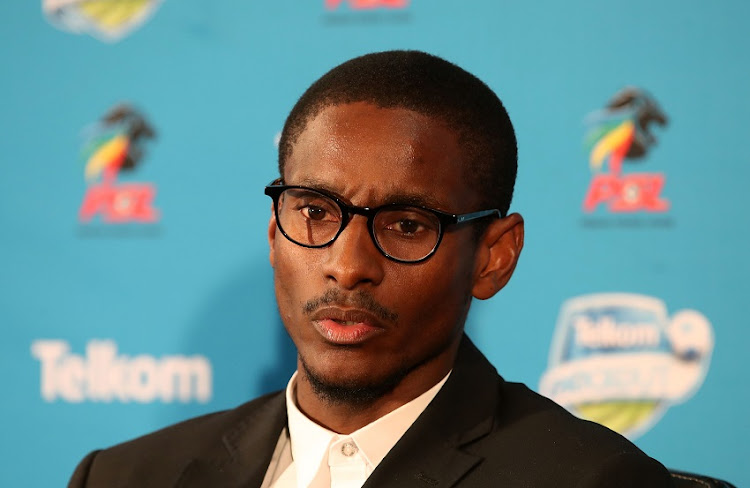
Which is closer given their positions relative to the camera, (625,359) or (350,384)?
(350,384)

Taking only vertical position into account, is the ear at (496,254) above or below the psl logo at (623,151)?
below

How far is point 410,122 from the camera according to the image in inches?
57.4

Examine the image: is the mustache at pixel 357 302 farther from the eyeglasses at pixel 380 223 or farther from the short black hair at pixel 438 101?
the short black hair at pixel 438 101

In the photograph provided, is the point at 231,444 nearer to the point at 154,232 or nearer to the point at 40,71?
the point at 154,232

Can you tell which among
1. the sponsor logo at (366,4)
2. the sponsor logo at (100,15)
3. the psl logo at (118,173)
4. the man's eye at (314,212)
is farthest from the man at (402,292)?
the sponsor logo at (100,15)

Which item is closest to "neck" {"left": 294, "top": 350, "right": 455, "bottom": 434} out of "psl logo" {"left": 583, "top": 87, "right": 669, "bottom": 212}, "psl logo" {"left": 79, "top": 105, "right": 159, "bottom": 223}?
"psl logo" {"left": 583, "top": 87, "right": 669, "bottom": 212}

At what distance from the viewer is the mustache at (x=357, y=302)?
1.40 m

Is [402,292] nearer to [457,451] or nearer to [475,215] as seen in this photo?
[475,215]

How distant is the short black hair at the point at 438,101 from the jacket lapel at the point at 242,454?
48cm

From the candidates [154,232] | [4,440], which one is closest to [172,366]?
[154,232]

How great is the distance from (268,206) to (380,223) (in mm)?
1084

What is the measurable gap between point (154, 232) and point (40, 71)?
0.60 m

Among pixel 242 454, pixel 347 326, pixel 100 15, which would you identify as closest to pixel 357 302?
pixel 347 326

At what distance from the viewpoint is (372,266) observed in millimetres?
1398
